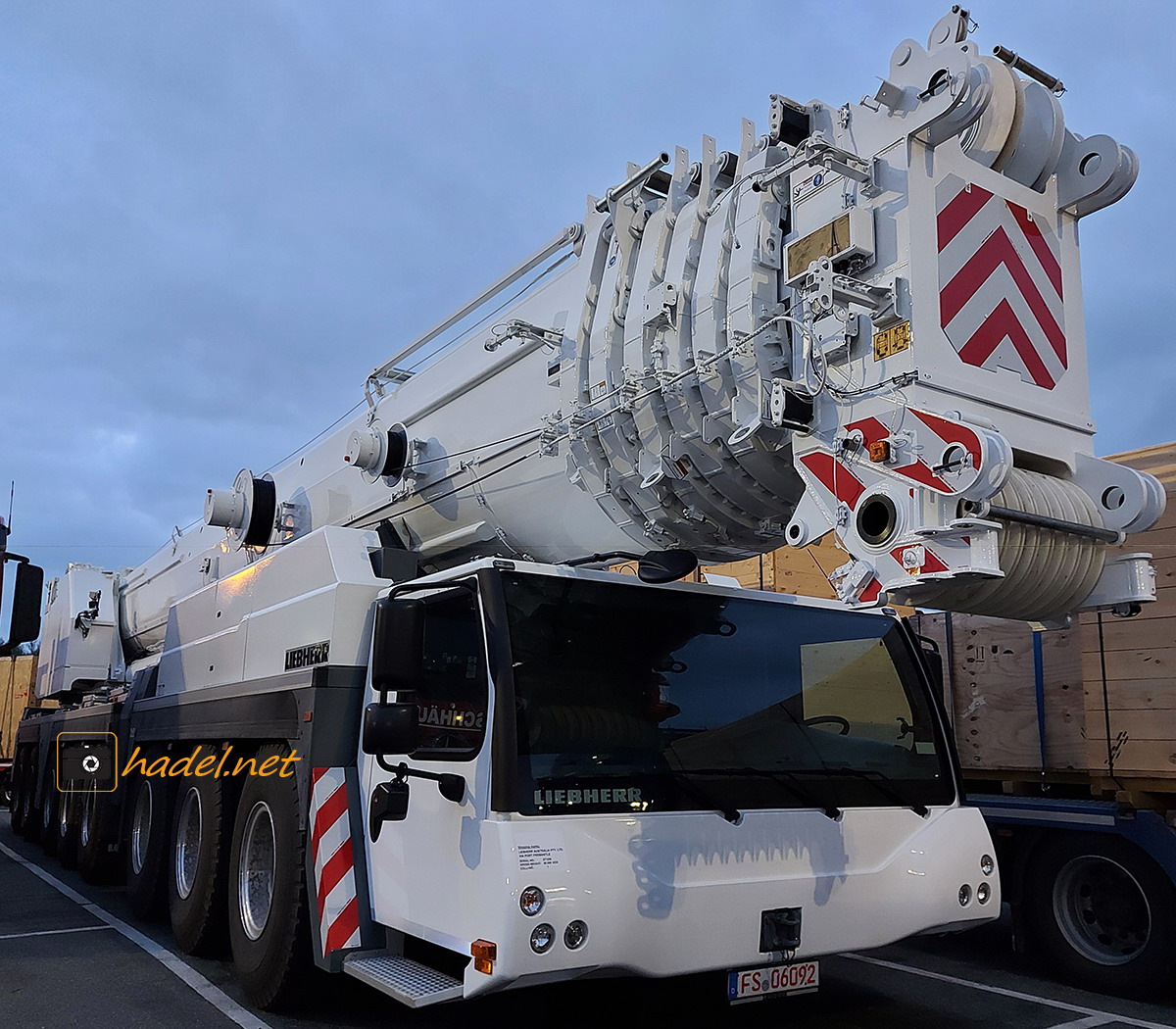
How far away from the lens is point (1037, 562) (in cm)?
A: 370

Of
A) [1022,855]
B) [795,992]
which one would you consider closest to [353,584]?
[795,992]

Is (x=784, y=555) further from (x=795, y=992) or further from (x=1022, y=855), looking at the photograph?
(x=795, y=992)

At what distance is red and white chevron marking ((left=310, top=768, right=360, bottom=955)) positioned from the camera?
4398 millimetres

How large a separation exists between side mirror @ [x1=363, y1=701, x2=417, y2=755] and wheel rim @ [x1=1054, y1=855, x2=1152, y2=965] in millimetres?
3996

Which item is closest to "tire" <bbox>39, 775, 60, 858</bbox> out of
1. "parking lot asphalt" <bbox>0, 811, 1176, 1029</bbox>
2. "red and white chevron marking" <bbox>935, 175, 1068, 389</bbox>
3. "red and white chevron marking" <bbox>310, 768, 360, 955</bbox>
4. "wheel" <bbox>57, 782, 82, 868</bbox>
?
"wheel" <bbox>57, 782, 82, 868</bbox>

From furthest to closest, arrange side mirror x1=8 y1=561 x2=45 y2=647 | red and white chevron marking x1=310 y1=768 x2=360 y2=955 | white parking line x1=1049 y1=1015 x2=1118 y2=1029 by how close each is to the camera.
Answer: side mirror x1=8 y1=561 x2=45 y2=647
white parking line x1=1049 y1=1015 x2=1118 y2=1029
red and white chevron marking x1=310 y1=768 x2=360 y2=955

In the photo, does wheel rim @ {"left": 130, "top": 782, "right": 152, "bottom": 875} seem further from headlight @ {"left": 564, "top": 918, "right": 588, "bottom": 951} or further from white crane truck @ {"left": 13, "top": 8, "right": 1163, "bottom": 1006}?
headlight @ {"left": 564, "top": 918, "right": 588, "bottom": 951}

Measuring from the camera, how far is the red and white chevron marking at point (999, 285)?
3.80m

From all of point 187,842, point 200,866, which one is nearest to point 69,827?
point 187,842

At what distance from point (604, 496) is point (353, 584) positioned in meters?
1.19

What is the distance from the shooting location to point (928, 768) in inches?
187

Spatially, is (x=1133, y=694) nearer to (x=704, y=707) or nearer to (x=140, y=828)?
(x=704, y=707)

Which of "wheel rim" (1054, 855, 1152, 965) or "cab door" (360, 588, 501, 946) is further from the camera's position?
"wheel rim" (1054, 855, 1152, 965)

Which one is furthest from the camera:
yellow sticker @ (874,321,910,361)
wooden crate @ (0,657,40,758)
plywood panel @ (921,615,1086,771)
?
wooden crate @ (0,657,40,758)
